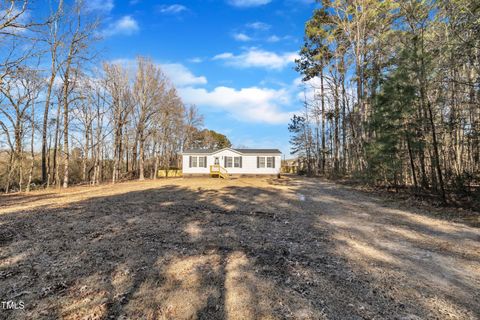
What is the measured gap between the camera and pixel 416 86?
9289 mm

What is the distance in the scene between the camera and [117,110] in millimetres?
20672

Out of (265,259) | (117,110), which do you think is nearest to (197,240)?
(265,259)

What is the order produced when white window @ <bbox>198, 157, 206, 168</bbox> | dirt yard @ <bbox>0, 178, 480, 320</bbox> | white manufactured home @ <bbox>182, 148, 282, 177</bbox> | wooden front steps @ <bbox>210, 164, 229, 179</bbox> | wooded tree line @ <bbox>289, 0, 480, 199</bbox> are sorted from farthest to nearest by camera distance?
white window @ <bbox>198, 157, 206, 168</bbox>
white manufactured home @ <bbox>182, 148, 282, 177</bbox>
wooden front steps @ <bbox>210, 164, 229, 179</bbox>
wooded tree line @ <bbox>289, 0, 480, 199</bbox>
dirt yard @ <bbox>0, 178, 480, 320</bbox>

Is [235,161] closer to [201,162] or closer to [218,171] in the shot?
[218,171]

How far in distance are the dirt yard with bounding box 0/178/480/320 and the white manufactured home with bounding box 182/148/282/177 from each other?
16975 millimetres

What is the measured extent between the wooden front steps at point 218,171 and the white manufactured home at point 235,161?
444mm

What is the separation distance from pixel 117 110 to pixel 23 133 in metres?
6.73

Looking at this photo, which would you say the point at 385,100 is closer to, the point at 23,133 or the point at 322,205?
the point at 322,205

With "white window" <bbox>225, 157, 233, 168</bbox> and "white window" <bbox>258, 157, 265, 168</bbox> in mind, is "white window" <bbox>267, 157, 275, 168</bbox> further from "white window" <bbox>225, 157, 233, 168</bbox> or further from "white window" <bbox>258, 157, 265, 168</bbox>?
"white window" <bbox>225, 157, 233, 168</bbox>

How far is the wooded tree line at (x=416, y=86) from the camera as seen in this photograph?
26.6ft

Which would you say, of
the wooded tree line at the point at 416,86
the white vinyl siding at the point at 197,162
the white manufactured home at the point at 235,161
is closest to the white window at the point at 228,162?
the white manufactured home at the point at 235,161

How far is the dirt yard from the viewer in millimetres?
2350

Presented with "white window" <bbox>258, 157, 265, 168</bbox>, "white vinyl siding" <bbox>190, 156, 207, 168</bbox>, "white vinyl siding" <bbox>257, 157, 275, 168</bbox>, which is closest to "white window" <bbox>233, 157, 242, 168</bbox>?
"white vinyl siding" <bbox>257, 157, 275, 168</bbox>

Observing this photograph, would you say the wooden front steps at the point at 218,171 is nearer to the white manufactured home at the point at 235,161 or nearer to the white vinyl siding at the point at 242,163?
the white manufactured home at the point at 235,161
